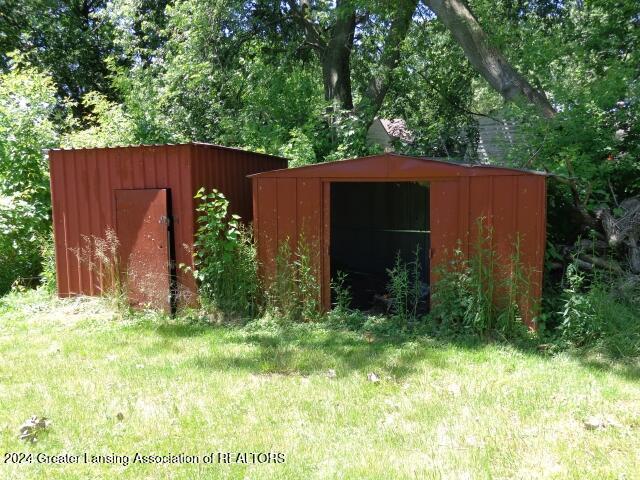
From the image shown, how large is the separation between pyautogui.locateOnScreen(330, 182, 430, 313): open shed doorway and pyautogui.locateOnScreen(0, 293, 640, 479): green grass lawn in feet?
12.8

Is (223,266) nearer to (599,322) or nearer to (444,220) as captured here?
(444,220)

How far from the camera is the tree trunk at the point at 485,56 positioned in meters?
8.61

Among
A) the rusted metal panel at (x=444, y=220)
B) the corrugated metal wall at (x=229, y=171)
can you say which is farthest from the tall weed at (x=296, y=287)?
the rusted metal panel at (x=444, y=220)

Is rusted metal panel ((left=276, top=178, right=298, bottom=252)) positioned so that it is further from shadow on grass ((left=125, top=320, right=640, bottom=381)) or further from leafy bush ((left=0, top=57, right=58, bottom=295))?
leafy bush ((left=0, top=57, right=58, bottom=295))

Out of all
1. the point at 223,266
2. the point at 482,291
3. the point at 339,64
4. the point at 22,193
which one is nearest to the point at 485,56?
the point at 339,64

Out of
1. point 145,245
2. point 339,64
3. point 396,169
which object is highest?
point 339,64

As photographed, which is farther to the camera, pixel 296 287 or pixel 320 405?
pixel 296 287

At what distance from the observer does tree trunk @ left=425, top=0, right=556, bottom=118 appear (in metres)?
8.61

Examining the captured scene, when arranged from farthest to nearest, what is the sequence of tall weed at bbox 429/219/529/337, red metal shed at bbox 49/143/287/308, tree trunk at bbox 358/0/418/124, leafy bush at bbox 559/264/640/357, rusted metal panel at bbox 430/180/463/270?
tree trunk at bbox 358/0/418/124, red metal shed at bbox 49/143/287/308, rusted metal panel at bbox 430/180/463/270, tall weed at bbox 429/219/529/337, leafy bush at bbox 559/264/640/357

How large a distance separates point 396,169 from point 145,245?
342cm

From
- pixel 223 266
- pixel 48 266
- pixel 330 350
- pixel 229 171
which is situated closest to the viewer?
pixel 330 350

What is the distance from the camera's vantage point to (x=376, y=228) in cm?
1069

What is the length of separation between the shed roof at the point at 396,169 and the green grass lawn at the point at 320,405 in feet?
6.11

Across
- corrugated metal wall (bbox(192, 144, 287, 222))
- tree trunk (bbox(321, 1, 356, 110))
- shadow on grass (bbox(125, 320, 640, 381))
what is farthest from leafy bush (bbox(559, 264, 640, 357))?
tree trunk (bbox(321, 1, 356, 110))
